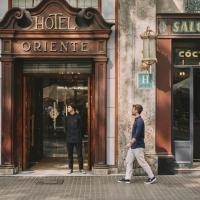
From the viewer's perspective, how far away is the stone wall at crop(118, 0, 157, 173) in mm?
14828

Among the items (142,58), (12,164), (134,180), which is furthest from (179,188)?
(12,164)

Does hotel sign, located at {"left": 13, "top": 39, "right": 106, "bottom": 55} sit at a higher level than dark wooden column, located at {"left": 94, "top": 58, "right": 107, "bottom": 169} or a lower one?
higher

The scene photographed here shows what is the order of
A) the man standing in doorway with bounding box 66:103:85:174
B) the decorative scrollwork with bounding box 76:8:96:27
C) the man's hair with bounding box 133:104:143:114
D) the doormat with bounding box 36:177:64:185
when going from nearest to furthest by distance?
the man's hair with bounding box 133:104:143:114, the doormat with bounding box 36:177:64:185, the decorative scrollwork with bounding box 76:8:96:27, the man standing in doorway with bounding box 66:103:85:174

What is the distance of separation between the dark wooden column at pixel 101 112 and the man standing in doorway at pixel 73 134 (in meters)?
0.46

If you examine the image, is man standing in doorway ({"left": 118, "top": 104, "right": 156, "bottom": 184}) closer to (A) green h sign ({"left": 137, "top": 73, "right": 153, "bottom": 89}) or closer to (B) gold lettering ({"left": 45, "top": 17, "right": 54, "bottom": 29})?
(A) green h sign ({"left": 137, "top": 73, "right": 153, "bottom": 89})

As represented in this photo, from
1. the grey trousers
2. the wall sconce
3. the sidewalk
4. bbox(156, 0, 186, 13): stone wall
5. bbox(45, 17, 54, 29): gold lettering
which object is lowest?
the sidewalk

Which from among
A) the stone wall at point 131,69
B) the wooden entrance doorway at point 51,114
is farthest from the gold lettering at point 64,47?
the stone wall at point 131,69

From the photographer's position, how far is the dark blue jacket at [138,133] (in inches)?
527

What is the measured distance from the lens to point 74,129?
1499 cm

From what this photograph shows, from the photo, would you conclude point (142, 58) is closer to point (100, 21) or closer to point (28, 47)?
point (100, 21)

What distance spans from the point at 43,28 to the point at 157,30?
2.88 m

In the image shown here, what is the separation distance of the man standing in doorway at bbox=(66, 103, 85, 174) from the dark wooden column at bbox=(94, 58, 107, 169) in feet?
1.53

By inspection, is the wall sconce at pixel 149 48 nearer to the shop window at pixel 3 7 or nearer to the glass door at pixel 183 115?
the glass door at pixel 183 115

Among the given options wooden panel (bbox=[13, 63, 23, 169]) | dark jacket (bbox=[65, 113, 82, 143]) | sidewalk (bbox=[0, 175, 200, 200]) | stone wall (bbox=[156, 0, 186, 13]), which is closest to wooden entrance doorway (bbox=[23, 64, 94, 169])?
wooden panel (bbox=[13, 63, 23, 169])
